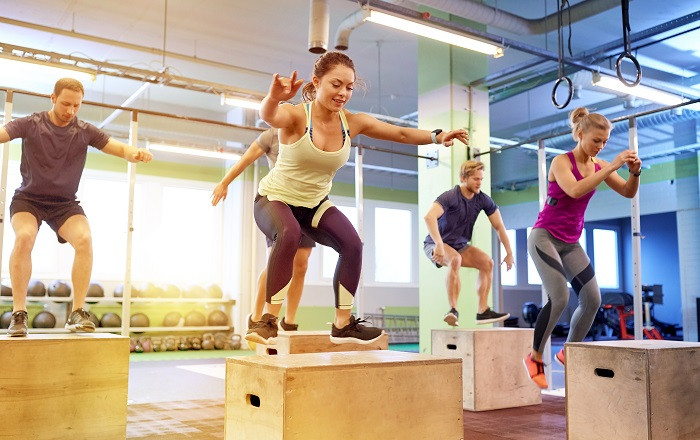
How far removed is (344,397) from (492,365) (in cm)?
283

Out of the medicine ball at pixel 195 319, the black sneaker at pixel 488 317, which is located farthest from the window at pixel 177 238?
the black sneaker at pixel 488 317

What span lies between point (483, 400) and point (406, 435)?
2.47 meters

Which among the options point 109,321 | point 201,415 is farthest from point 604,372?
point 109,321

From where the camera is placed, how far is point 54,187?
12.0 feet

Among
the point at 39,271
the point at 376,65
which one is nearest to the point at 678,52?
the point at 376,65

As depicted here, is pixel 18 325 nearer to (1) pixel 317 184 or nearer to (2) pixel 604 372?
(1) pixel 317 184

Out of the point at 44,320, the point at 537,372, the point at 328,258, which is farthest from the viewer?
the point at 328,258

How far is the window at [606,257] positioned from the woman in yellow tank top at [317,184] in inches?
570

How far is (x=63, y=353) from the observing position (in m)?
3.08

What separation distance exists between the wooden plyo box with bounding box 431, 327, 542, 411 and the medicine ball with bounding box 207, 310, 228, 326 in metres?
7.18

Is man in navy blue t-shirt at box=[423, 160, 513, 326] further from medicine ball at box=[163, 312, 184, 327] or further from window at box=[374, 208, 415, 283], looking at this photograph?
window at box=[374, 208, 415, 283]

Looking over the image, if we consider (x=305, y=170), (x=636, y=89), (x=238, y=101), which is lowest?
(x=305, y=170)

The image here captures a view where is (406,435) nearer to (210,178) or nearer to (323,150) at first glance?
(323,150)

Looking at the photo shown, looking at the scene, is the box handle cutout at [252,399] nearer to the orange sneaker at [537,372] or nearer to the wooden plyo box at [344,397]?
the wooden plyo box at [344,397]
